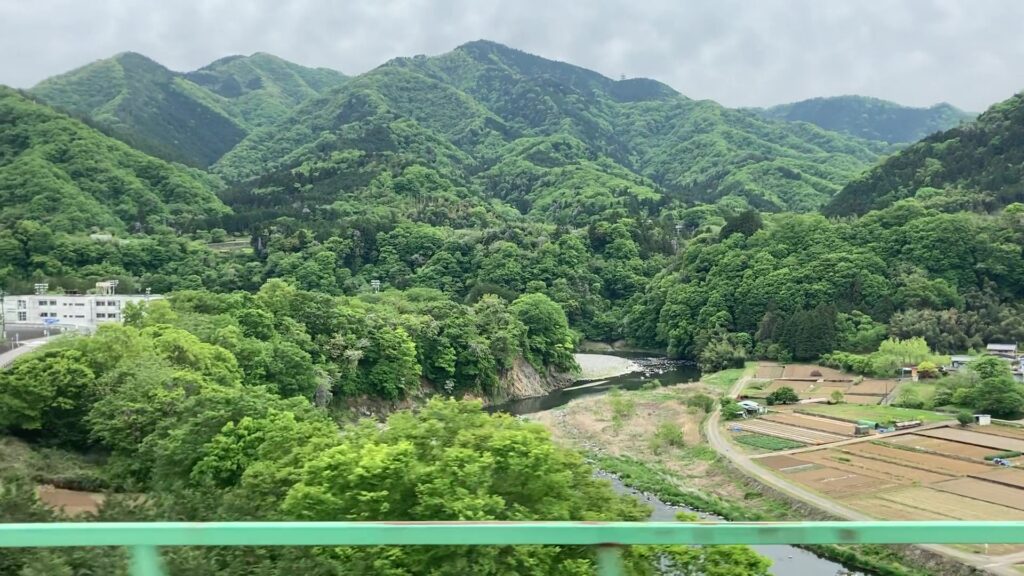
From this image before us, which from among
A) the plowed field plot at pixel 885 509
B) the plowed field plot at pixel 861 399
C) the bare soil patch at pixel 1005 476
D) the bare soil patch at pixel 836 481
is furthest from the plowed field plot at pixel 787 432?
the plowed field plot at pixel 885 509

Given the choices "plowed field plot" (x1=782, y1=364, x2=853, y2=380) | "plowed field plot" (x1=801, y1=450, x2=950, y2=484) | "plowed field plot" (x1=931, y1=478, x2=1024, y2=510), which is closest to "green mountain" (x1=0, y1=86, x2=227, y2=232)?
"plowed field plot" (x1=782, y1=364, x2=853, y2=380)

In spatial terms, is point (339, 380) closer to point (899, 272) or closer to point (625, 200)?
point (899, 272)

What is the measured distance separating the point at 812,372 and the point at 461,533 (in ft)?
127

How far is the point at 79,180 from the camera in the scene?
188 feet

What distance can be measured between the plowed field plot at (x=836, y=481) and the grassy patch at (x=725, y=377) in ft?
44.2

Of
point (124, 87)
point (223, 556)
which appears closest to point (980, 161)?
point (223, 556)

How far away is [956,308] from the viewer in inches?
1585

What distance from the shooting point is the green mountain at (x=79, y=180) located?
172 feet

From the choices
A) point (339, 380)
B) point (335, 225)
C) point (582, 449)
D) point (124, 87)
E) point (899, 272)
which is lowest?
point (582, 449)

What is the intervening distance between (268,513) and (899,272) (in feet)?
145

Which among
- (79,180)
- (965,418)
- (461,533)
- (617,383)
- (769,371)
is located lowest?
(965,418)

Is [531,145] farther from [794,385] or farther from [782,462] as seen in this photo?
[782,462]

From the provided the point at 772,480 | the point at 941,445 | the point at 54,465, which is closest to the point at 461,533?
the point at 54,465

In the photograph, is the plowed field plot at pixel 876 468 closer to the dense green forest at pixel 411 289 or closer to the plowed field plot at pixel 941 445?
the plowed field plot at pixel 941 445
